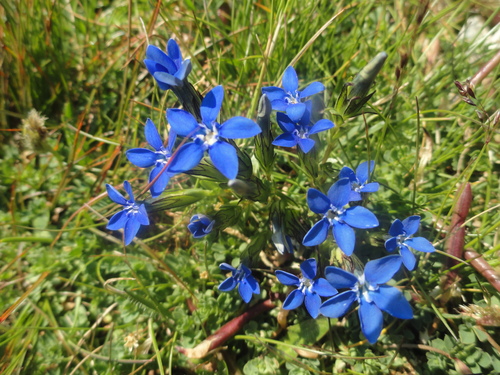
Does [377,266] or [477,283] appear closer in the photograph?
[377,266]

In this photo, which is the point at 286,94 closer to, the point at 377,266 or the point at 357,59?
the point at 377,266

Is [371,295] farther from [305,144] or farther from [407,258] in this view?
[305,144]

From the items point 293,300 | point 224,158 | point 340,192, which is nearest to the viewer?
point 224,158

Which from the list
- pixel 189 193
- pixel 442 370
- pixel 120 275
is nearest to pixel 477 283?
pixel 442 370

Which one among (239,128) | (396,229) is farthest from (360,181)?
(239,128)

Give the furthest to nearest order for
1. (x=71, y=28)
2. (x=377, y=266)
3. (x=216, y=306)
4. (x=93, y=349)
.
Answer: (x=71, y=28) < (x=93, y=349) < (x=216, y=306) < (x=377, y=266)
